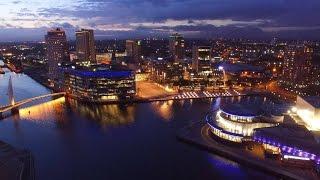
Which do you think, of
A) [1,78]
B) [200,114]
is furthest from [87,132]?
[1,78]

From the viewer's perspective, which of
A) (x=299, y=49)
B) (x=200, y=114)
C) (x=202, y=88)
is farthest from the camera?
(x=299, y=49)

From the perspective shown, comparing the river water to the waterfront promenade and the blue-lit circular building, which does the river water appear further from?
the blue-lit circular building

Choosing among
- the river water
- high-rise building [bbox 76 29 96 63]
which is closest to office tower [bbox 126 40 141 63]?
high-rise building [bbox 76 29 96 63]

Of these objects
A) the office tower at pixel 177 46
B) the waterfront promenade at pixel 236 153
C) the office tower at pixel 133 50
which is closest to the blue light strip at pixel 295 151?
the waterfront promenade at pixel 236 153

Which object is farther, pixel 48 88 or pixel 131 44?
pixel 131 44

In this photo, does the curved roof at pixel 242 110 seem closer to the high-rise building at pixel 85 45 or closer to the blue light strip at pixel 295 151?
the blue light strip at pixel 295 151

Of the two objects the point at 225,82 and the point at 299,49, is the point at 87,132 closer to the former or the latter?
the point at 225,82
